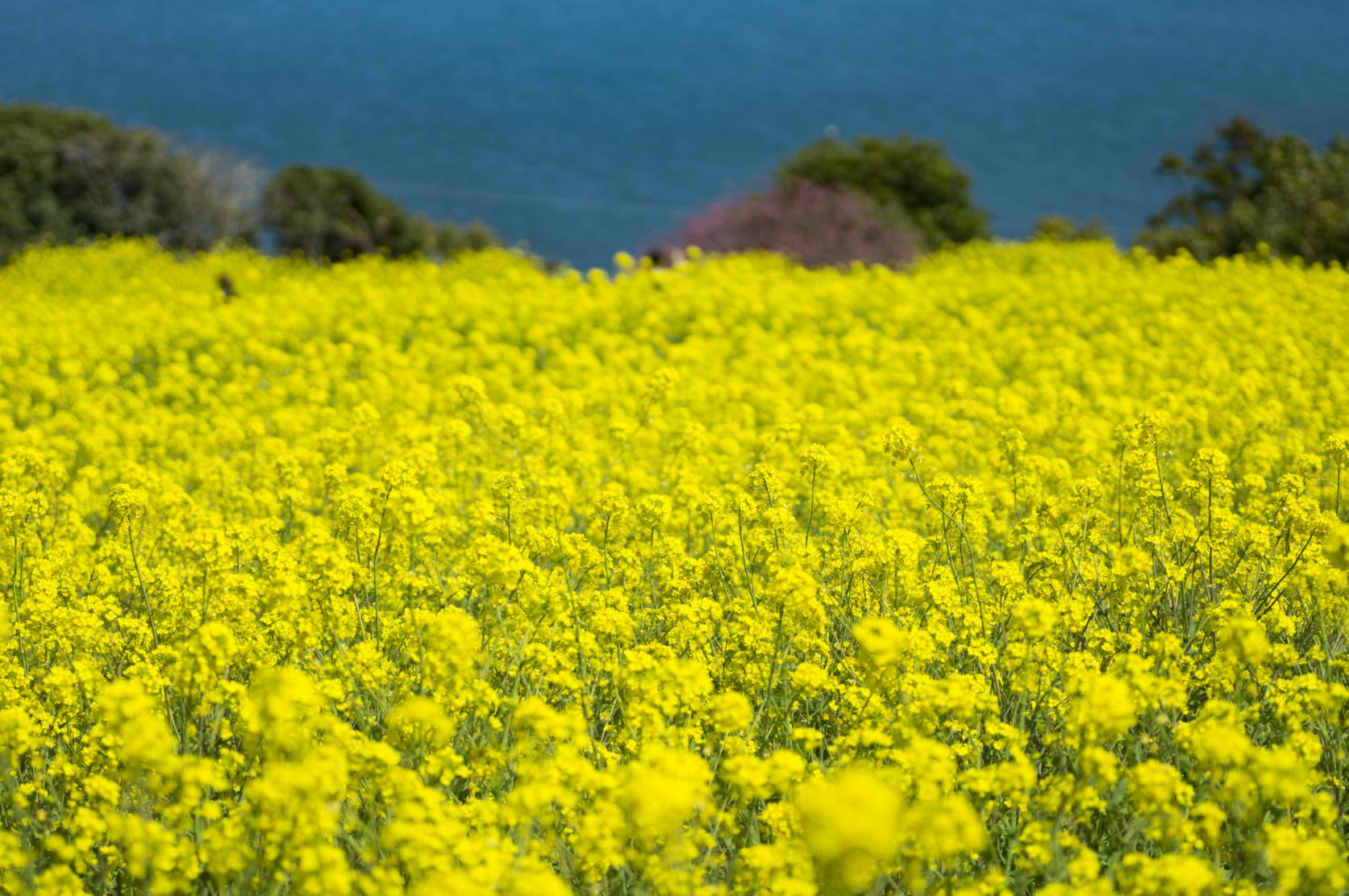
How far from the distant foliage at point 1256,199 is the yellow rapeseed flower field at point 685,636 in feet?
26.1

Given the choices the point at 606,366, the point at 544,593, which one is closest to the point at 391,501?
the point at 544,593

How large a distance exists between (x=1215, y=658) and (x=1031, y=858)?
128cm

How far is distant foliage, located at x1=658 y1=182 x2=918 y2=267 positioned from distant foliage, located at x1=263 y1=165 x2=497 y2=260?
1238 centimetres

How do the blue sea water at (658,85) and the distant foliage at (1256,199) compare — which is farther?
the blue sea water at (658,85)

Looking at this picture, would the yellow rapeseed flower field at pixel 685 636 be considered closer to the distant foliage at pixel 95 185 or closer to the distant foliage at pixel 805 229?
the distant foliage at pixel 805 229

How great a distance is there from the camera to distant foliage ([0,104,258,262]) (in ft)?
89.6

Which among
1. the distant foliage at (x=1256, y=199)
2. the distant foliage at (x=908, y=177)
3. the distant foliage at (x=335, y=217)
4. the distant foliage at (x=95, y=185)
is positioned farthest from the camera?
the distant foliage at (x=335, y=217)

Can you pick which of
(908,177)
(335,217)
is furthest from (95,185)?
(908,177)

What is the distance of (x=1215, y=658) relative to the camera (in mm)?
4020

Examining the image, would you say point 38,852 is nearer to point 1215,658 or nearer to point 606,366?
point 1215,658

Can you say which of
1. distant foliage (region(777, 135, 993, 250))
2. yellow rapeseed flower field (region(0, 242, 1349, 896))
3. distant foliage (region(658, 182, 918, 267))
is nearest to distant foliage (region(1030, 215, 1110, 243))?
distant foliage (region(777, 135, 993, 250))

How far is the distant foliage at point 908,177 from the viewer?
2831 centimetres

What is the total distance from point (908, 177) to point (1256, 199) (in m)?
10.9

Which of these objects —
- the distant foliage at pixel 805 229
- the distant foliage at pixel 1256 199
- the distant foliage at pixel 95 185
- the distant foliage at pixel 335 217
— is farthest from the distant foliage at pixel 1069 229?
the distant foliage at pixel 95 185
